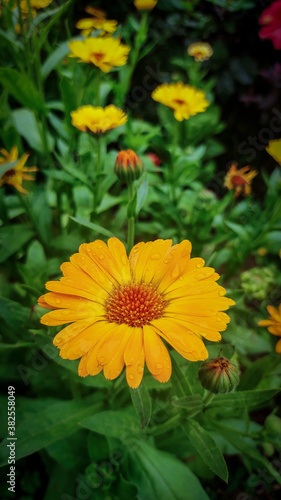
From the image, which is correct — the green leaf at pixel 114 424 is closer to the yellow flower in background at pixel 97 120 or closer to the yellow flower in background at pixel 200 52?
the yellow flower in background at pixel 97 120

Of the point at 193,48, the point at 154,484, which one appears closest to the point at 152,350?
the point at 154,484

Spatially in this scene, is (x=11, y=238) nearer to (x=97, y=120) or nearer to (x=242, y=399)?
(x=97, y=120)

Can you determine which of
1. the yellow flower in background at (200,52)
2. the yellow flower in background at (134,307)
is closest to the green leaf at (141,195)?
the yellow flower in background at (134,307)

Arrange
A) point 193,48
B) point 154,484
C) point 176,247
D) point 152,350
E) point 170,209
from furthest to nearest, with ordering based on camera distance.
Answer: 1. point 193,48
2. point 170,209
3. point 154,484
4. point 176,247
5. point 152,350

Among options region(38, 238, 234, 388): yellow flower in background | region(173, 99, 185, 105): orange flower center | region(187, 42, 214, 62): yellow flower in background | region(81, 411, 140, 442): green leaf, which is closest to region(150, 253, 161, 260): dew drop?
region(38, 238, 234, 388): yellow flower in background

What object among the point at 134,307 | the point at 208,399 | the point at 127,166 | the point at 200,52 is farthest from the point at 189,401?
the point at 200,52

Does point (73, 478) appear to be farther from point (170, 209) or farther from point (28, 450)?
point (170, 209)
